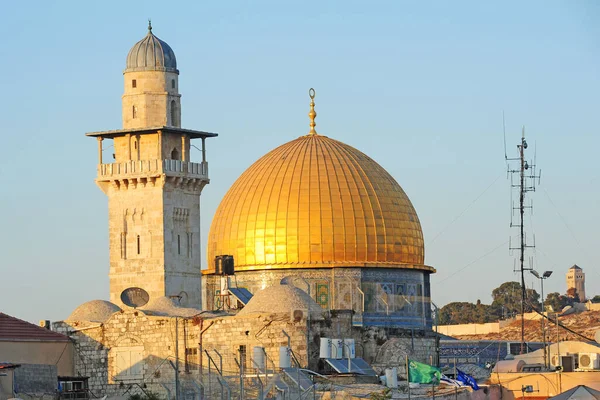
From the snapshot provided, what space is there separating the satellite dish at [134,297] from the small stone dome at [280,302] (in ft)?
18.5

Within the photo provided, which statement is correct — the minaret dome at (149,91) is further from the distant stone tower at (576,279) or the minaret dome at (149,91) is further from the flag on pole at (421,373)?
the distant stone tower at (576,279)

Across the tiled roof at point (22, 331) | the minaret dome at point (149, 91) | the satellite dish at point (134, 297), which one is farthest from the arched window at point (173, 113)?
the tiled roof at point (22, 331)

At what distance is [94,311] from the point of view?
5166cm

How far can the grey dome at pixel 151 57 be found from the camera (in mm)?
55594

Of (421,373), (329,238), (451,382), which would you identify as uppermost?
(329,238)

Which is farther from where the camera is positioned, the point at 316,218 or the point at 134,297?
the point at 316,218

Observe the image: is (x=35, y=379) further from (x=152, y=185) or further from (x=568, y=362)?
(x=568, y=362)

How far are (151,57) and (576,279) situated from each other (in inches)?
3496

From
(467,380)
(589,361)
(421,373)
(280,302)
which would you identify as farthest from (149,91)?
(589,361)

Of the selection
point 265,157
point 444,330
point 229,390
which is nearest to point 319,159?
point 265,157

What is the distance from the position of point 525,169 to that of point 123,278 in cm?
1322

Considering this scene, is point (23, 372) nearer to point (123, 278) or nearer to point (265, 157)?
point (123, 278)

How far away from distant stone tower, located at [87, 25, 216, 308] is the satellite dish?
26cm

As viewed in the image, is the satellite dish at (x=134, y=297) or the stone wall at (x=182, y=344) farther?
the satellite dish at (x=134, y=297)
